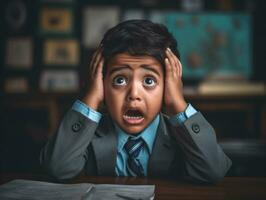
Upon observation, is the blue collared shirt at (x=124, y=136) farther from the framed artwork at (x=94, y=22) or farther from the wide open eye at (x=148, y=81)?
the framed artwork at (x=94, y=22)

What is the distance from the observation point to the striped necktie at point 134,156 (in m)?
0.81

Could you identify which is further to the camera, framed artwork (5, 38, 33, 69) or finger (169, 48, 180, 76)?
framed artwork (5, 38, 33, 69)

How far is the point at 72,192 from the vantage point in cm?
63

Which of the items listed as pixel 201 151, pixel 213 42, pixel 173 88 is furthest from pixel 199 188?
pixel 213 42

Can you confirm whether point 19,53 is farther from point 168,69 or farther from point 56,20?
point 168,69

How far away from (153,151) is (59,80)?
1951 millimetres

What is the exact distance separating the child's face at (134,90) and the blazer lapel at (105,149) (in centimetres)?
4

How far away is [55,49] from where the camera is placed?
269cm

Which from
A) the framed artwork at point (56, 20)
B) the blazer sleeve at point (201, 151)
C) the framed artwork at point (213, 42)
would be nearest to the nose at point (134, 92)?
the blazer sleeve at point (201, 151)

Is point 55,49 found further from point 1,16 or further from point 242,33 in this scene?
point 242,33

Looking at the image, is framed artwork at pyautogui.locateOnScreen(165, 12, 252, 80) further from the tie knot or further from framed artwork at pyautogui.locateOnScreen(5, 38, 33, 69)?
the tie knot

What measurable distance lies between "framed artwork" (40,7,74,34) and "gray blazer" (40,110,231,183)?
6.32ft

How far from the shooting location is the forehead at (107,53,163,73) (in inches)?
30.4

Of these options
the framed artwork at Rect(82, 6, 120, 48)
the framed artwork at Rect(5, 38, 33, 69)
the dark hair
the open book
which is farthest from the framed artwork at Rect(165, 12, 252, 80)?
the open book
